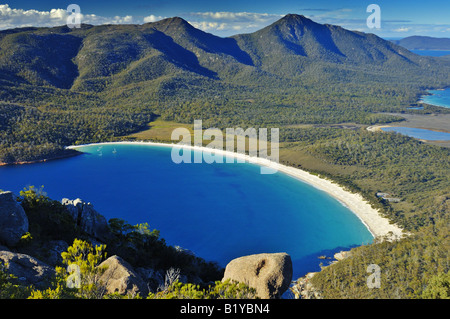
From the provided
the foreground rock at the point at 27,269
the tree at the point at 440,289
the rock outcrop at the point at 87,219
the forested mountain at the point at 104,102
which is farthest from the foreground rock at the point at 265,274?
the forested mountain at the point at 104,102

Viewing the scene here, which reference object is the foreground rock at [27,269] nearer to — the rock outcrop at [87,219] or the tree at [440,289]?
the rock outcrop at [87,219]

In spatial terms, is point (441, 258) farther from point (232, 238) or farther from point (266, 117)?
point (266, 117)

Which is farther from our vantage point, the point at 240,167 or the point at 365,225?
the point at 240,167

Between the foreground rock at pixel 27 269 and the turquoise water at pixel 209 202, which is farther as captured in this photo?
the turquoise water at pixel 209 202

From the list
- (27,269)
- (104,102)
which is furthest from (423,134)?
(27,269)

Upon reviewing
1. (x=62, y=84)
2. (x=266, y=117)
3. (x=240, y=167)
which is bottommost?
(x=240, y=167)

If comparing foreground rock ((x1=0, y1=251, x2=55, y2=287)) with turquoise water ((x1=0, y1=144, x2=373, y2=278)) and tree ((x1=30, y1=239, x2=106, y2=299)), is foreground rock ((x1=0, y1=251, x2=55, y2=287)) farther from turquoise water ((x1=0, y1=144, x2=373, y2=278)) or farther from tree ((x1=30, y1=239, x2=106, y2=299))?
turquoise water ((x1=0, y1=144, x2=373, y2=278))
